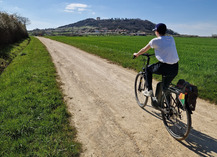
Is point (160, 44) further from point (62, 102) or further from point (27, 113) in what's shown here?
point (27, 113)

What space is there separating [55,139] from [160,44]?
3477 millimetres

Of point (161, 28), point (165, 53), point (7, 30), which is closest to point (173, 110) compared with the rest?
point (165, 53)

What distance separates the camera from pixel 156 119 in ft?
15.5

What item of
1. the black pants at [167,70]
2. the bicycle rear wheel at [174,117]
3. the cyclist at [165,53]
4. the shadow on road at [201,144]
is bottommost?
the shadow on road at [201,144]

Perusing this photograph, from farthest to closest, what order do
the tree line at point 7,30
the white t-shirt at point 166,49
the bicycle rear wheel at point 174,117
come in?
the tree line at point 7,30
the white t-shirt at point 166,49
the bicycle rear wheel at point 174,117

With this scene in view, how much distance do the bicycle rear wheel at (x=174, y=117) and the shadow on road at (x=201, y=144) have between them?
25 cm

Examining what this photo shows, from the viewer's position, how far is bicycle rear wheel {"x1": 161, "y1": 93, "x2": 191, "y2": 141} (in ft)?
12.2

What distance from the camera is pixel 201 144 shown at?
142 inches

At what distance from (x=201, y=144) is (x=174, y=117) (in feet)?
2.64

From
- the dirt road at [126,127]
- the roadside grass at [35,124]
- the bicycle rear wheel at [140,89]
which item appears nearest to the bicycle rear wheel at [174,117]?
the dirt road at [126,127]

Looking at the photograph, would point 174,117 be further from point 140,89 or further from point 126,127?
point 140,89

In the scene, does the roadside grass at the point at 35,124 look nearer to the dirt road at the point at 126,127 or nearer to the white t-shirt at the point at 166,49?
the dirt road at the point at 126,127

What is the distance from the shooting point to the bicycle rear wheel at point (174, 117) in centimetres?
371

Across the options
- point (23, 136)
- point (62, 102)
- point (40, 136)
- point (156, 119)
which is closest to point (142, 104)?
point (156, 119)
